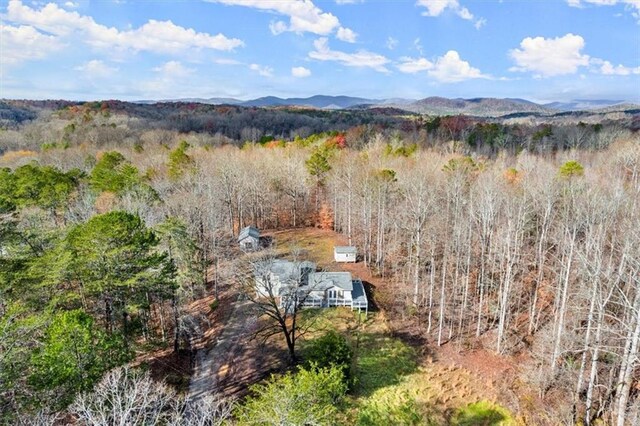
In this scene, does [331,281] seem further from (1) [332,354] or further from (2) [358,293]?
(1) [332,354]

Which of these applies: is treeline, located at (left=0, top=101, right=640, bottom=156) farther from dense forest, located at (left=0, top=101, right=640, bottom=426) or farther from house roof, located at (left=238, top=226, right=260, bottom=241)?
house roof, located at (left=238, top=226, right=260, bottom=241)

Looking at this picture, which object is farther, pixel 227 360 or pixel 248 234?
pixel 248 234

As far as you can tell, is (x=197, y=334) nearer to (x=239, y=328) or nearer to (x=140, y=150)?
(x=239, y=328)

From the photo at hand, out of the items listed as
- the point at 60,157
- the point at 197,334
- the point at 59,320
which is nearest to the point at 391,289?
the point at 197,334

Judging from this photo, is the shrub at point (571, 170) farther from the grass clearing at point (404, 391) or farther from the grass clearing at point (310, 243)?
the grass clearing at point (310, 243)

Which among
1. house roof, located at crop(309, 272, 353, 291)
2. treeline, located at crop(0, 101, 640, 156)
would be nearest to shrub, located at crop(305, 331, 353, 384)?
house roof, located at crop(309, 272, 353, 291)

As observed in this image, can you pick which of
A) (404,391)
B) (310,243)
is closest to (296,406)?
(404,391)

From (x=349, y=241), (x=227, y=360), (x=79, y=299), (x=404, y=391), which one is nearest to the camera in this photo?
(x=404, y=391)

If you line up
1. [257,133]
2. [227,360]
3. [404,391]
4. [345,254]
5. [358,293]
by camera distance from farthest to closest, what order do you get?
[257,133], [345,254], [358,293], [227,360], [404,391]
